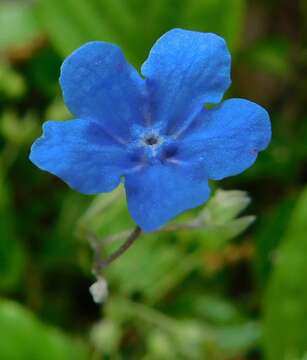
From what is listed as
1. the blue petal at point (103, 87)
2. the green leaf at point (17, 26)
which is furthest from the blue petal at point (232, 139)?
the green leaf at point (17, 26)

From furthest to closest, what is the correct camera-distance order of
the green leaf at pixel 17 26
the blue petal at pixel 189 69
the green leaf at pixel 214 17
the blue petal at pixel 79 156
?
the green leaf at pixel 17 26, the green leaf at pixel 214 17, the blue petal at pixel 189 69, the blue petal at pixel 79 156

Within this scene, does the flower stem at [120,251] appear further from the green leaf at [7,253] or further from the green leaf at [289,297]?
the green leaf at [7,253]

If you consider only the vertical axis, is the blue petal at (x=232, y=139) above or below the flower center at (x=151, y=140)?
below

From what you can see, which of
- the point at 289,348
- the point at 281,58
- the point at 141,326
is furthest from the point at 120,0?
the point at 289,348

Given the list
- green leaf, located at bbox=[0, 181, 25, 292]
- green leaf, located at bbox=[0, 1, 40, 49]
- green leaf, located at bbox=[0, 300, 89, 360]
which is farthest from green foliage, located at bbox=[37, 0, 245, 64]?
green leaf, located at bbox=[0, 300, 89, 360]

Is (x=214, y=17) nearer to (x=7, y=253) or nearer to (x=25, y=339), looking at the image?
(x=7, y=253)

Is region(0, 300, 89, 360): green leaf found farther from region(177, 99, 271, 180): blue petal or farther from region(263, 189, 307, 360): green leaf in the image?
region(177, 99, 271, 180): blue petal
